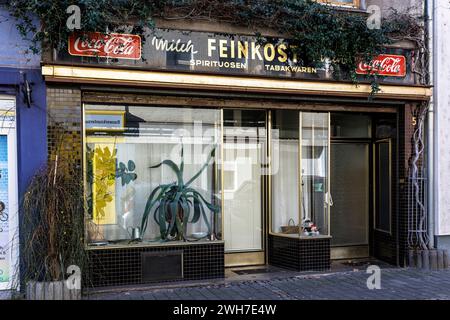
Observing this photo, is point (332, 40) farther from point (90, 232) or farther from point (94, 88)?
point (90, 232)

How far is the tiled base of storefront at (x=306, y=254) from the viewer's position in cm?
838

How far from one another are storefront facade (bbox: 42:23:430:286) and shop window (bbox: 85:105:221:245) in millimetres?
17

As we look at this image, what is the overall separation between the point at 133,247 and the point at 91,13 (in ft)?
11.0

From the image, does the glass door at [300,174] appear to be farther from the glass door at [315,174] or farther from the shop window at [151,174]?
the shop window at [151,174]

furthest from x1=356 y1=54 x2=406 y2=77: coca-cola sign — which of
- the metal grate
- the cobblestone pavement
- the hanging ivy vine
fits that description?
the cobblestone pavement

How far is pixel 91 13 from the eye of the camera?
6797 millimetres

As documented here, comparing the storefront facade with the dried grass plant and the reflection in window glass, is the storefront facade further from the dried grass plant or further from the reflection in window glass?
the dried grass plant

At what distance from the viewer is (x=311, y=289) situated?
736cm

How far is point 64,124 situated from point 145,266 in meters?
2.38

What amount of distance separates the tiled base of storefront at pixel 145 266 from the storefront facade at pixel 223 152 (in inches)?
0.6

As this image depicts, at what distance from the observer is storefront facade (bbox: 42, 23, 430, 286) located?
733 centimetres

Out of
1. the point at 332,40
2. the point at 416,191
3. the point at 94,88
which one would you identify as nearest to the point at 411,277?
the point at 416,191

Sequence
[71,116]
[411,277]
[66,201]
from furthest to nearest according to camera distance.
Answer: [411,277] < [71,116] < [66,201]

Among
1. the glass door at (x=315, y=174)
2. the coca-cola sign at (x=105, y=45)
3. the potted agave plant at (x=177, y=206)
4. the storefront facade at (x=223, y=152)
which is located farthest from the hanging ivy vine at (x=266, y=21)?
the potted agave plant at (x=177, y=206)
